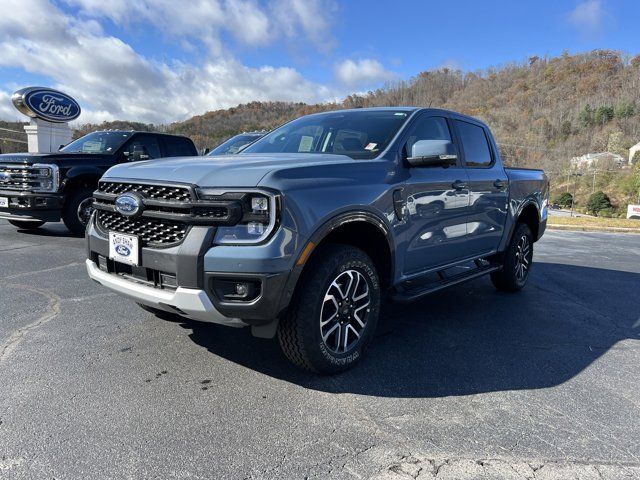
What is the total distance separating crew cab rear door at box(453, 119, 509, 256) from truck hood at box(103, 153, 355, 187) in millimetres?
1764

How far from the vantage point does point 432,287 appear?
4.03 meters

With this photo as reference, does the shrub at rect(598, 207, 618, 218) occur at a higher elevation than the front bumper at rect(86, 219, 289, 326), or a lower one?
lower

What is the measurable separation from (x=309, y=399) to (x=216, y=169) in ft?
4.90

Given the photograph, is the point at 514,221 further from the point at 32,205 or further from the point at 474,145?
the point at 32,205

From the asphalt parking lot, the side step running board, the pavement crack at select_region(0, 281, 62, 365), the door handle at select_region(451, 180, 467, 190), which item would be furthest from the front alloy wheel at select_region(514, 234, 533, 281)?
the pavement crack at select_region(0, 281, 62, 365)

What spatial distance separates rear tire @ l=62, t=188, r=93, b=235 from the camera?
318 inches

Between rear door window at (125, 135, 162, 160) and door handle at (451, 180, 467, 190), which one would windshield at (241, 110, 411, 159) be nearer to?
door handle at (451, 180, 467, 190)

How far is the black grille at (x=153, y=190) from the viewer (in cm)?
280

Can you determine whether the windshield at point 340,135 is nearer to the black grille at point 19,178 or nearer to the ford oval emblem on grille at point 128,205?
the ford oval emblem on grille at point 128,205

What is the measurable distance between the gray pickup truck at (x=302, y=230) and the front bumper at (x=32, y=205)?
16.5ft

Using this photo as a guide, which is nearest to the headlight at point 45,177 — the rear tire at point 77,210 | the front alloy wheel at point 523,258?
the rear tire at point 77,210

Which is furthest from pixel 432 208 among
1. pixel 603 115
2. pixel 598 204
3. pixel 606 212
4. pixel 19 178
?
pixel 603 115

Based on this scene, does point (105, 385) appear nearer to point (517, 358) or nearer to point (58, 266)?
point (517, 358)

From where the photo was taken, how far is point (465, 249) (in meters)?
4.60
